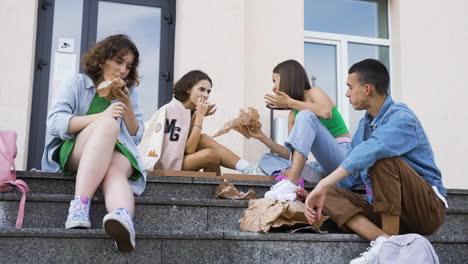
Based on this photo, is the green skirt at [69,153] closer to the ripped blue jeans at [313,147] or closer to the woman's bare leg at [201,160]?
the ripped blue jeans at [313,147]

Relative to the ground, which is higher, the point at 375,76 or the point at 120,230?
the point at 375,76

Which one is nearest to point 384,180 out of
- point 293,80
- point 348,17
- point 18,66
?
point 293,80

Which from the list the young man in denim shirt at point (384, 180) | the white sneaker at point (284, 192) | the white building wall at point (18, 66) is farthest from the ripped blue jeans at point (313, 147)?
the white building wall at point (18, 66)

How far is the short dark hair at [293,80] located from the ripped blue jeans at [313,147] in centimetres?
45

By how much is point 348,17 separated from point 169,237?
449cm

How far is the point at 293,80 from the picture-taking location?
4328 millimetres

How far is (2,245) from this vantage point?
2.52 metres

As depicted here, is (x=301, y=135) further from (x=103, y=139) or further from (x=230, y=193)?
(x=103, y=139)

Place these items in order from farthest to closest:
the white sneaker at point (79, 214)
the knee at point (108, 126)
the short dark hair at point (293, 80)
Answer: the short dark hair at point (293, 80)
the knee at point (108, 126)
the white sneaker at point (79, 214)

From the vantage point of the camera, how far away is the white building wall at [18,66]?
502 centimetres

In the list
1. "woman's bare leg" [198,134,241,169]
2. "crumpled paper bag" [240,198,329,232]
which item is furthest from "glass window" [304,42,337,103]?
"crumpled paper bag" [240,198,329,232]

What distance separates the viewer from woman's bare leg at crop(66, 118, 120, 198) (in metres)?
2.89

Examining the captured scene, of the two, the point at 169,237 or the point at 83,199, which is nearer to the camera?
the point at 169,237

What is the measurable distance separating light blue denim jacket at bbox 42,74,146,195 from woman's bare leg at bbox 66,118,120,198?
12cm
